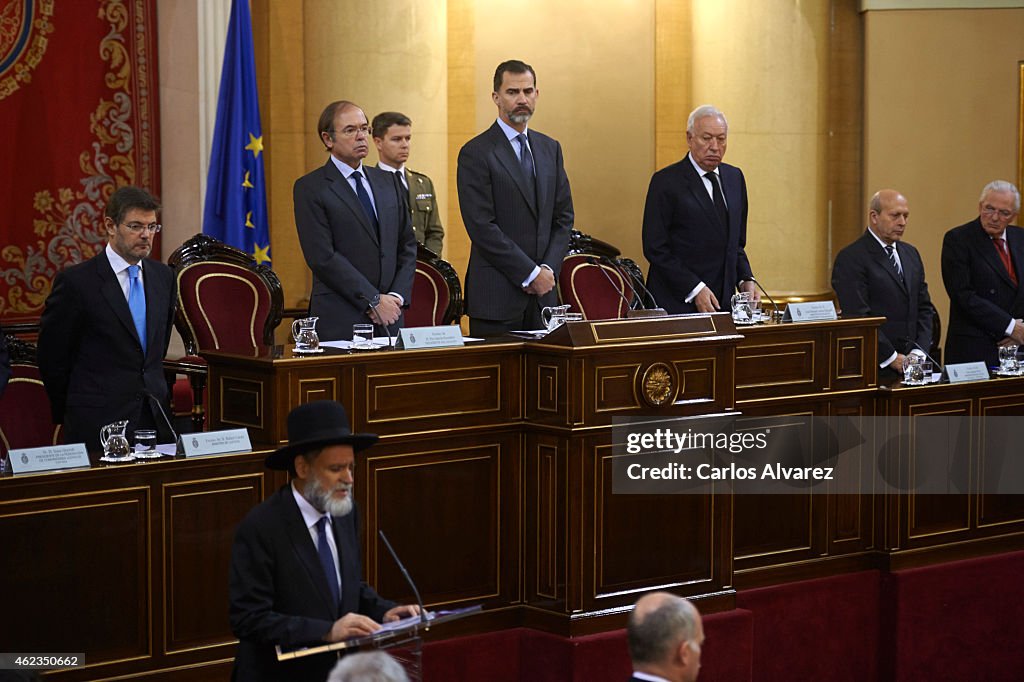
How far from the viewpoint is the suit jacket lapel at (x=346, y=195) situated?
5570 mm

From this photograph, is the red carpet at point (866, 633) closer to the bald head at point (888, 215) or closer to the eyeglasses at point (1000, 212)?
the bald head at point (888, 215)

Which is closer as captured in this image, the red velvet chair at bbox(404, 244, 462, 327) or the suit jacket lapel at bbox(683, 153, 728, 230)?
the suit jacket lapel at bbox(683, 153, 728, 230)

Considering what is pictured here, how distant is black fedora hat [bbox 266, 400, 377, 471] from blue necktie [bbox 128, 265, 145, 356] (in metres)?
1.43

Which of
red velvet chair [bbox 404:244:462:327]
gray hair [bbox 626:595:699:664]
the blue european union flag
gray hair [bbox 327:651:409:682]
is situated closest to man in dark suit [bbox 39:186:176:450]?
red velvet chair [bbox 404:244:462:327]

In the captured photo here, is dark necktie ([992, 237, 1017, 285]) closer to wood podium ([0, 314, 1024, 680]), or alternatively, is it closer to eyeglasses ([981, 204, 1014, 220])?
eyeglasses ([981, 204, 1014, 220])

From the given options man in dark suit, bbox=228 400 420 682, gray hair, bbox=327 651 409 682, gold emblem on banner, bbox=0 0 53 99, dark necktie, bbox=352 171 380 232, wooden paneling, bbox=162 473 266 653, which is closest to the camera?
gray hair, bbox=327 651 409 682

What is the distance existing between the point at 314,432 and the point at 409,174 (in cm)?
449

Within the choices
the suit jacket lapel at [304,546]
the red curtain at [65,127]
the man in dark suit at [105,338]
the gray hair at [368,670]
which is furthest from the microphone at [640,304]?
the gray hair at [368,670]

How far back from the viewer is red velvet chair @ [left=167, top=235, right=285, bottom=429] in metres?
6.09

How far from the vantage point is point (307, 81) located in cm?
851

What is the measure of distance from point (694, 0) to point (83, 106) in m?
3.79

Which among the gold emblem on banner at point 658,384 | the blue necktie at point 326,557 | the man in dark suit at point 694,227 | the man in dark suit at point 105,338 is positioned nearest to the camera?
the blue necktie at point 326,557

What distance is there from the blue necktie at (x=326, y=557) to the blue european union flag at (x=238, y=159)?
4.04 m

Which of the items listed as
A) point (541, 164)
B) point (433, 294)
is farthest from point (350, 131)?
point (433, 294)
